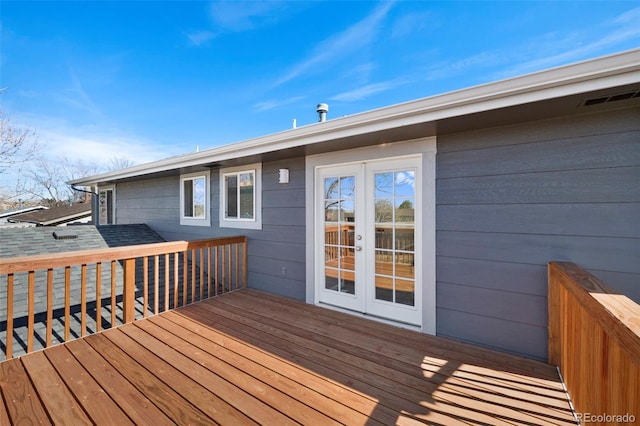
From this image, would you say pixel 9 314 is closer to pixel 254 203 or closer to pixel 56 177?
pixel 254 203

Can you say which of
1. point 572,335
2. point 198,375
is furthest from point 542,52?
point 198,375

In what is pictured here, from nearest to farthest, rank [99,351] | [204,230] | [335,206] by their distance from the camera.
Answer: [99,351]
[335,206]
[204,230]

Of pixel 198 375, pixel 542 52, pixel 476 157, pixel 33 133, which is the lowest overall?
pixel 198 375

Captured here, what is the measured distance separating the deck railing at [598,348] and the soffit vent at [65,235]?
23.0 ft

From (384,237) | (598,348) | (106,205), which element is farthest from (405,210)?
(106,205)

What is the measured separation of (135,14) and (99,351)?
5.57m

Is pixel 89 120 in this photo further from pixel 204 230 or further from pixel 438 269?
pixel 438 269

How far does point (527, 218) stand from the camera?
2.31m

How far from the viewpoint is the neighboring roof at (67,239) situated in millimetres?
4332

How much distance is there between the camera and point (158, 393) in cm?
181

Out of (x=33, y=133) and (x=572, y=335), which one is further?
A: (x=33, y=133)

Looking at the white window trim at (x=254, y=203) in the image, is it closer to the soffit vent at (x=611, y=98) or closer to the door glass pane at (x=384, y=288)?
the door glass pane at (x=384, y=288)

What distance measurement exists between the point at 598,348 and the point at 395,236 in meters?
1.91

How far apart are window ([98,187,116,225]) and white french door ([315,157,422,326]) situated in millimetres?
7239
